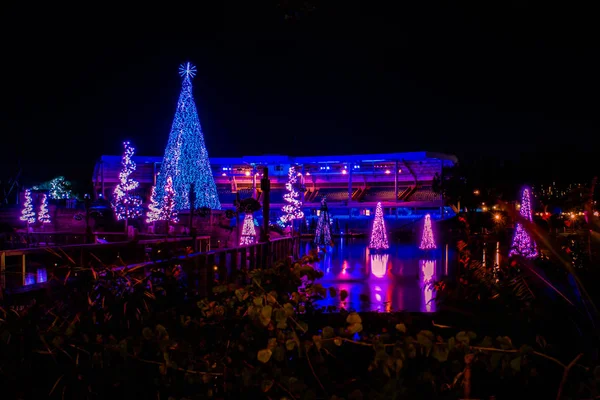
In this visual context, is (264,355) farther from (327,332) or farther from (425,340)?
(425,340)

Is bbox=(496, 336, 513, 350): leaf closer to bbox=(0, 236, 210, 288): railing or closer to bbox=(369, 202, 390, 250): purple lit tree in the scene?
bbox=(0, 236, 210, 288): railing

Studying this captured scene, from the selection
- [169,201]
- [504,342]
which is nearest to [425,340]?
[504,342]

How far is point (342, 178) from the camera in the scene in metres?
51.3

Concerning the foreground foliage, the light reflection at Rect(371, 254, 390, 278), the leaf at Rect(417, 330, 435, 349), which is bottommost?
the light reflection at Rect(371, 254, 390, 278)

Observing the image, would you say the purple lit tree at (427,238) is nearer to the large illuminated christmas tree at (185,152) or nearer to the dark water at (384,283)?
the dark water at (384,283)

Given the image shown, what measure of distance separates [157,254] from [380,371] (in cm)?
221

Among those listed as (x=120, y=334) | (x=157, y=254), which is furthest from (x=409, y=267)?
(x=120, y=334)

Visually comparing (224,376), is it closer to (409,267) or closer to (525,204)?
(409,267)

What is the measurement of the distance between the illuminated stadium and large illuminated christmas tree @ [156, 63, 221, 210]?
24151 millimetres

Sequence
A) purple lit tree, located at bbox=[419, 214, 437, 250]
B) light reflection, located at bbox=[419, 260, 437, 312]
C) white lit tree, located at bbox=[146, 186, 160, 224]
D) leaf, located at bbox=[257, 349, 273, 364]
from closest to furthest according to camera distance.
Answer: leaf, located at bbox=[257, 349, 273, 364], light reflection, located at bbox=[419, 260, 437, 312], purple lit tree, located at bbox=[419, 214, 437, 250], white lit tree, located at bbox=[146, 186, 160, 224]

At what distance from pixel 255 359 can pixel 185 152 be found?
2229 cm

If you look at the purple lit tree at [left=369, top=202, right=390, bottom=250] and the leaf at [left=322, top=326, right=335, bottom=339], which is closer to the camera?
the leaf at [left=322, top=326, right=335, bottom=339]

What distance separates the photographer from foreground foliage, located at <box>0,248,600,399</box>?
140 cm

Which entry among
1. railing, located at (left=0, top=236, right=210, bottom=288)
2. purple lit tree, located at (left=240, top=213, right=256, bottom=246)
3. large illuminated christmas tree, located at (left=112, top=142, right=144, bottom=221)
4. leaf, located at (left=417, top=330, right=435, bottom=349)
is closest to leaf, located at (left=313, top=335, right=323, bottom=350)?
leaf, located at (left=417, top=330, right=435, bottom=349)
